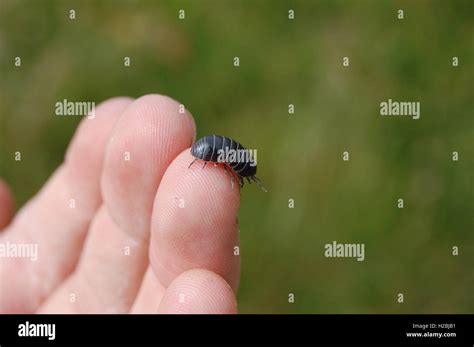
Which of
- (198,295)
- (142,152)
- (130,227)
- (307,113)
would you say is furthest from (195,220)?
(307,113)

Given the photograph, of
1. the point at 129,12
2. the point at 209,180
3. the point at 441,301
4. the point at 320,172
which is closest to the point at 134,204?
the point at 209,180

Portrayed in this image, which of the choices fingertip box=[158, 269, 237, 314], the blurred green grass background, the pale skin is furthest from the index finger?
the blurred green grass background

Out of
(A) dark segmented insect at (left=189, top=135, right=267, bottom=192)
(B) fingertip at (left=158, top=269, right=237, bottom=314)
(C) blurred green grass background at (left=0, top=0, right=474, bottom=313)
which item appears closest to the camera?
(B) fingertip at (left=158, top=269, right=237, bottom=314)

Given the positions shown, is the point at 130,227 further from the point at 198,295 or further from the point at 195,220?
the point at 198,295

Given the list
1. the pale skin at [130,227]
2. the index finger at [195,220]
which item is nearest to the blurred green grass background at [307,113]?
the pale skin at [130,227]

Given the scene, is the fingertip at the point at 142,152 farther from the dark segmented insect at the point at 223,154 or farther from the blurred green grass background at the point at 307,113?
the blurred green grass background at the point at 307,113

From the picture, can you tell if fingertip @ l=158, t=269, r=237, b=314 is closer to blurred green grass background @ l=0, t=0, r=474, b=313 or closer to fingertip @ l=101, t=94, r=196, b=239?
fingertip @ l=101, t=94, r=196, b=239

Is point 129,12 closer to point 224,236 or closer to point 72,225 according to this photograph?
point 72,225
